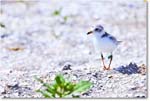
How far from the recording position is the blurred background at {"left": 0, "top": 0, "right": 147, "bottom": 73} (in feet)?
9.90

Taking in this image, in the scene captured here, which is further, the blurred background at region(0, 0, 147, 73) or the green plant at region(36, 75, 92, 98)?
the blurred background at region(0, 0, 147, 73)

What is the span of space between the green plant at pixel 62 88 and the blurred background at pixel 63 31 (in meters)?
0.18

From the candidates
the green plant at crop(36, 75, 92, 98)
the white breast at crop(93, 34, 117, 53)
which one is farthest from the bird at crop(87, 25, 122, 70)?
the green plant at crop(36, 75, 92, 98)

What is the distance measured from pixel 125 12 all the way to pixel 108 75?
20.9 inches

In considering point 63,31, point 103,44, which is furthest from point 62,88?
point 63,31

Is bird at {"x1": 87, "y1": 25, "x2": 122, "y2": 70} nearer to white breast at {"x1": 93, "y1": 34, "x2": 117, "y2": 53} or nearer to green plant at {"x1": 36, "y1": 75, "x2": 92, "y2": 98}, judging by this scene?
white breast at {"x1": 93, "y1": 34, "x2": 117, "y2": 53}

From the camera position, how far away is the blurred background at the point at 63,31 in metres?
3.02

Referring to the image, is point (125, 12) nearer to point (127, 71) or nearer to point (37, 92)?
point (127, 71)

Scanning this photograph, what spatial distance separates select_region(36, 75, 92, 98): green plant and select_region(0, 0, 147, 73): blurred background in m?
0.18

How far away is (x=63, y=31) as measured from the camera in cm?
329

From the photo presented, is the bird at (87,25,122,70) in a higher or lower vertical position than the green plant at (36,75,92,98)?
higher

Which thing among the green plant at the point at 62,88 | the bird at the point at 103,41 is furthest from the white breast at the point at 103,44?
the green plant at the point at 62,88

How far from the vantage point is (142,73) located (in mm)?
2822

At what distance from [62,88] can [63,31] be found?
1.97 feet
